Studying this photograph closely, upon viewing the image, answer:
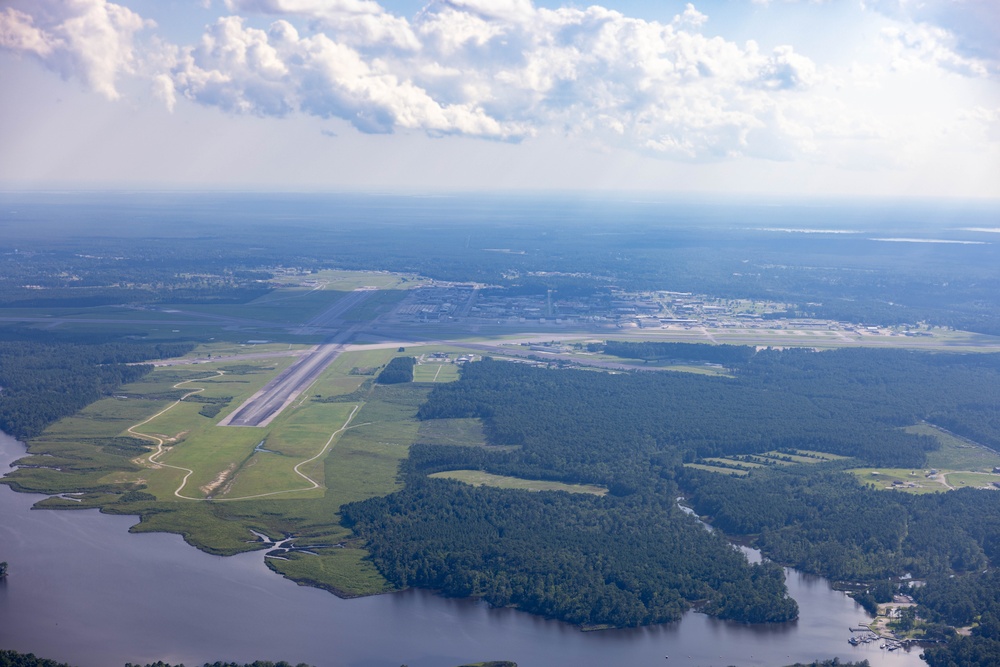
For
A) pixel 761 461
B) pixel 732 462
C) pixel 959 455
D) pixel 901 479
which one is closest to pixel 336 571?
pixel 732 462

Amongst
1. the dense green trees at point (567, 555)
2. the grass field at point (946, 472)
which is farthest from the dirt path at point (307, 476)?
the grass field at point (946, 472)

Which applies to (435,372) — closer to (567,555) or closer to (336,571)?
(567,555)

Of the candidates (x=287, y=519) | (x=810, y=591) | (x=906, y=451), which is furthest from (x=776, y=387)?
(x=287, y=519)

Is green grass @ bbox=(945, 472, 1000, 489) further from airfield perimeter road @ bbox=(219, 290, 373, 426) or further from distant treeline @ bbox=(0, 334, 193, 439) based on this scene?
distant treeline @ bbox=(0, 334, 193, 439)

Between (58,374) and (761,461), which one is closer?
(761,461)

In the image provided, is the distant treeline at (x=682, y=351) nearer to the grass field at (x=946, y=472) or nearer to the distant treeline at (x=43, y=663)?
the grass field at (x=946, y=472)

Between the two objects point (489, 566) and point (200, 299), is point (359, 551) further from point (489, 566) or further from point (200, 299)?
point (200, 299)
